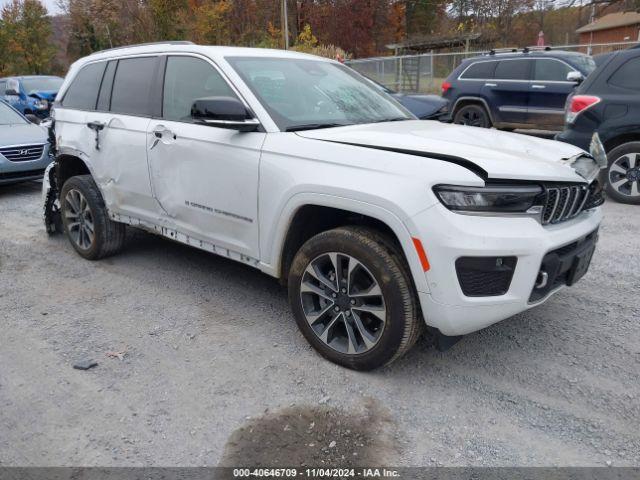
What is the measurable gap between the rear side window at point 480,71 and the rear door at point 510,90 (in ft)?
0.40

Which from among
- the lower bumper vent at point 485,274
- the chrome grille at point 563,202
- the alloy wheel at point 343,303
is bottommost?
the alloy wheel at point 343,303

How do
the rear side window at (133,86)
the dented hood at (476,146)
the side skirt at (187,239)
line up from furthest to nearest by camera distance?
the rear side window at (133,86), the side skirt at (187,239), the dented hood at (476,146)

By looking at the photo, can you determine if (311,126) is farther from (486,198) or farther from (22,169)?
(22,169)

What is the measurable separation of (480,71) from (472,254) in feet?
31.8

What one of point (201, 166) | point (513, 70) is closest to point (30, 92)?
point (513, 70)

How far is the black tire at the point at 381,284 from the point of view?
9.34 ft

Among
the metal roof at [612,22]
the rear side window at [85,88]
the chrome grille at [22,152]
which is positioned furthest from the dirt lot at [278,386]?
the metal roof at [612,22]

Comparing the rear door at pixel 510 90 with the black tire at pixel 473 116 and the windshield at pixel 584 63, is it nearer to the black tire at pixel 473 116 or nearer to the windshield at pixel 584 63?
the black tire at pixel 473 116

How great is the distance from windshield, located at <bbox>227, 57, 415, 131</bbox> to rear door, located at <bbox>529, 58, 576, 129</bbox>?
732cm

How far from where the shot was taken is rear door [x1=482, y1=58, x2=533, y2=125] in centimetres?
1070

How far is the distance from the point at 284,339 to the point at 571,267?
1790mm

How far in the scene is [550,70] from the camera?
10438 millimetres

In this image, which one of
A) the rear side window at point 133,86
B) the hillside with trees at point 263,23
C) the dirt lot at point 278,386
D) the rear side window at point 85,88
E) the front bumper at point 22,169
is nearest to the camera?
the dirt lot at point 278,386

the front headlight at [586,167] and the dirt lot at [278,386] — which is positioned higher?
the front headlight at [586,167]
